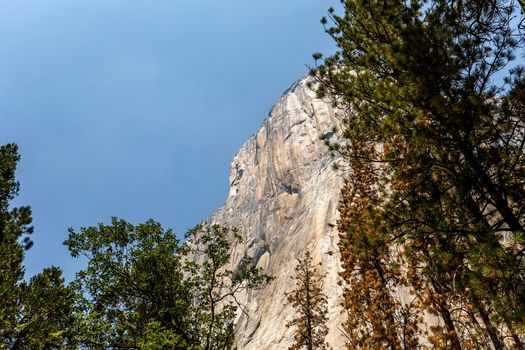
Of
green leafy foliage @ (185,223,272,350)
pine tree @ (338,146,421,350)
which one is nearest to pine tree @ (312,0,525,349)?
pine tree @ (338,146,421,350)

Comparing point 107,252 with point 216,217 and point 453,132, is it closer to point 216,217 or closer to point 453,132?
point 453,132

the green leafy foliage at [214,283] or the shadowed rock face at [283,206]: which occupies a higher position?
the shadowed rock face at [283,206]

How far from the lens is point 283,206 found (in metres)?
81.3

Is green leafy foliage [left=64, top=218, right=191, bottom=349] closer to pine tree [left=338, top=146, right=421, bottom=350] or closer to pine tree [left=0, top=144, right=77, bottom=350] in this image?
pine tree [left=0, top=144, right=77, bottom=350]

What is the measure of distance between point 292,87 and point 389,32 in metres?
94.8

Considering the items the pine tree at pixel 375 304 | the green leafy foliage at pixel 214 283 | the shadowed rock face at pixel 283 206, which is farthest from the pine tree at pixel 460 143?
the shadowed rock face at pixel 283 206

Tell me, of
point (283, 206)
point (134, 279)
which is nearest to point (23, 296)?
point (134, 279)

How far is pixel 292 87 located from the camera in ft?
331

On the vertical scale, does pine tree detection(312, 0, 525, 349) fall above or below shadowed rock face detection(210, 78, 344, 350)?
below

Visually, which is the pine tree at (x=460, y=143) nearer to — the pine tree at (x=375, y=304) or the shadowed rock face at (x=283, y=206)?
the pine tree at (x=375, y=304)

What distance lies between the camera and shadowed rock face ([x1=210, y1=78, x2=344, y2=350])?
5431cm

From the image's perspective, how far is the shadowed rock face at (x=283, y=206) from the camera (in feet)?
178

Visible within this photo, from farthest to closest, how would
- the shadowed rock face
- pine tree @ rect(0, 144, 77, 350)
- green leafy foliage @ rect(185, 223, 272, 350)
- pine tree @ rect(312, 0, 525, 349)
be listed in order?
the shadowed rock face, green leafy foliage @ rect(185, 223, 272, 350), pine tree @ rect(0, 144, 77, 350), pine tree @ rect(312, 0, 525, 349)

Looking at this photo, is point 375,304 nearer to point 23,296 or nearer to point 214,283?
point 214,283
